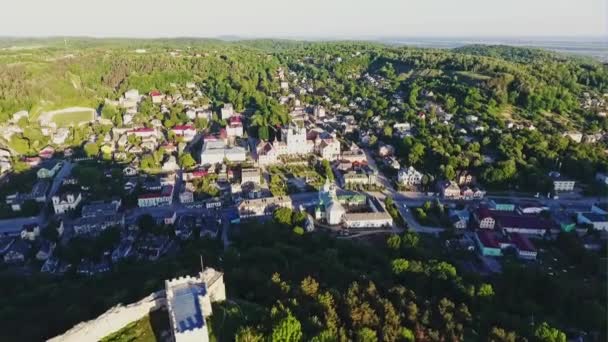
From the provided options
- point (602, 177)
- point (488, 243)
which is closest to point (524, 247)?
→ point (488, 243)

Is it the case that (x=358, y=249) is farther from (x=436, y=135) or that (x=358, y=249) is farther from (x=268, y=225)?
(x=436, y=135)

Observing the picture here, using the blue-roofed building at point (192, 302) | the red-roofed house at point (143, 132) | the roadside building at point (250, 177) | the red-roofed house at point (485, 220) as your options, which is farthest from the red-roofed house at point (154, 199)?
the red-roofed house at point (485, 220)

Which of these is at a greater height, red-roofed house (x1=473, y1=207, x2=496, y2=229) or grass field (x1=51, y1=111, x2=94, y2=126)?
grass field (x1=51, y1=111, x2=94, y2=126)

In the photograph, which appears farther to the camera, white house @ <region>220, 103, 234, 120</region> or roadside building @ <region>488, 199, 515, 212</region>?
white house @ <region>220, 103, 234, 120</region>

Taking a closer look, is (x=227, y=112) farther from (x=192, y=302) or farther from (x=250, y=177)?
(x=192, y=302)

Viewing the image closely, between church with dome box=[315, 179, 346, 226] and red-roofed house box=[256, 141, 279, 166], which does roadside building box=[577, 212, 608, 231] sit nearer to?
church with dome box=[315, 179, 346, 226]

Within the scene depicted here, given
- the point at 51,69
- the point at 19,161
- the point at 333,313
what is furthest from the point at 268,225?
the point at 51,69

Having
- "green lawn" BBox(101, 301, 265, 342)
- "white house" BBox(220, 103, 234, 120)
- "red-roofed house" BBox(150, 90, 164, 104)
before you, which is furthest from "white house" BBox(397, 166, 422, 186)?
"red-roofed house" BBox(150, 90, 164, 104)
